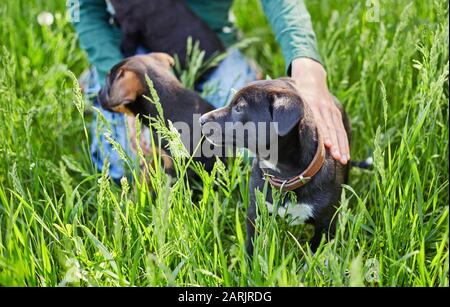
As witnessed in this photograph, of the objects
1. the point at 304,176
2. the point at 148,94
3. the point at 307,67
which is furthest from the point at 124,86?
the point at 304,176

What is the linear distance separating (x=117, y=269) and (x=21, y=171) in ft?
3.07

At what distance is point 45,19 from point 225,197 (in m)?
1.89

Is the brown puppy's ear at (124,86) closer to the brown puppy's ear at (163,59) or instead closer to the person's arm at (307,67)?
→ the brown puppy's ear at (163,59)

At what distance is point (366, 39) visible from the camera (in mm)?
3291

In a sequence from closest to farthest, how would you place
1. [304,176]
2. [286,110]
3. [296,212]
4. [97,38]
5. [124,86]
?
[286,110], [304,176], [296,212], [124,86], [97,38]

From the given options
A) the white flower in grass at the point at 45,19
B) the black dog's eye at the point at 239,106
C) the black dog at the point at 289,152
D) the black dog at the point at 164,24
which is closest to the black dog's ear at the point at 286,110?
the black dog at the point at 289,152

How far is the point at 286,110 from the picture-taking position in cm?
214

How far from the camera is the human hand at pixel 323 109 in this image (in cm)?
242

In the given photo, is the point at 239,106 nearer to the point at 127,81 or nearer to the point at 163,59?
the point at 127,81

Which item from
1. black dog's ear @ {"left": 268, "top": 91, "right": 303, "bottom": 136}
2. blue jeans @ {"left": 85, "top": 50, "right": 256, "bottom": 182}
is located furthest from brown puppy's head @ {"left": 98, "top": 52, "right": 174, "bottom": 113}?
black dog's ear @ {"left": 268, "top": 91, "right": 303, "bottom": 136}

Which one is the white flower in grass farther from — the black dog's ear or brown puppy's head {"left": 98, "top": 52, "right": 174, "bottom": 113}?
the black dog's ear

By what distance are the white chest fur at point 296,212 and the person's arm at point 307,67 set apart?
9.2 inches

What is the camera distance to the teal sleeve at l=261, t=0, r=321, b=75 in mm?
2820

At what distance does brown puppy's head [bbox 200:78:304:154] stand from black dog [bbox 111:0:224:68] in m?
1.18
